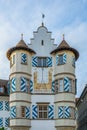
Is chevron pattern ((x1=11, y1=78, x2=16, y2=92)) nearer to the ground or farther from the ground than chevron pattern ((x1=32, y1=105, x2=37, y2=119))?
farther from the ground

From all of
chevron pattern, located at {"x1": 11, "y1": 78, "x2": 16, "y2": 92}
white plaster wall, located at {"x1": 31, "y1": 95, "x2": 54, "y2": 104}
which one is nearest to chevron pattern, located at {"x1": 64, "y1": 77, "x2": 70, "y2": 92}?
white plaster wall, located at {"x1": 31, "y1": 95, "x2": 54, "y2": 104}

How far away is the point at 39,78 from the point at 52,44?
603 centimetres

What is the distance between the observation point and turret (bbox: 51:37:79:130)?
184 ft

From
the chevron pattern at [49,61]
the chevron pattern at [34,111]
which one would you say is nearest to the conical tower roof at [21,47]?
the chevron pattern at [49,61]

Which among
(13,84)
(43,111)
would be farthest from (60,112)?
(13,84)

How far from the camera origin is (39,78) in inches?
2330

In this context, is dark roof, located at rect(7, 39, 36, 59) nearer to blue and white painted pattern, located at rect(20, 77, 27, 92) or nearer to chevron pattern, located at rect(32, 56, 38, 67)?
chevron pattern, located at rect(32, 56, 38, 67)

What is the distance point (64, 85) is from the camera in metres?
57.1

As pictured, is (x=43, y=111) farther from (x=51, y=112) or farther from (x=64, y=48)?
(x=64, y=48)

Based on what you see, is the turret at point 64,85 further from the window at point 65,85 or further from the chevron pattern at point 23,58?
the chevron pattern at point 23,58

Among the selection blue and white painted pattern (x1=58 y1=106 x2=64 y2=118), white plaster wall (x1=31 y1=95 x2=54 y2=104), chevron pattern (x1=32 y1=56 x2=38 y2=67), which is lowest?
blue and white painted pattern (x1=58 y1=106 x2=64 y2=118)

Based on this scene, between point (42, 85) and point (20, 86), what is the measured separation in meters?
3.74

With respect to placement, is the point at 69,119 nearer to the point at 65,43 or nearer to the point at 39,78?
the point at 39,78

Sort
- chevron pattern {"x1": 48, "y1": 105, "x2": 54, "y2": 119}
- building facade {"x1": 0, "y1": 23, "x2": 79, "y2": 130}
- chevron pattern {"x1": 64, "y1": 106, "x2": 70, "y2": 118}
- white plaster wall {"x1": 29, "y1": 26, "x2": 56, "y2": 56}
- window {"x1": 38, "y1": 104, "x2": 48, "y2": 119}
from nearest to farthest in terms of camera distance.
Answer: chevron pattern {"x1": 64, "y1": 106, "x2": 70, "y2": 118}
building facade {"x1": 0, "y1": 23, "x2": 79, "y2": 130}
chevron pattern {"x1": 48, "y1": 105, "x2": 54, "y2": 119}
window {"x1": 38, "y1": 104, "x2": 48, "y2": 119}
white plaster wall {"x1": 29, "y1": 26, "x2": 56, "y2": 56}
